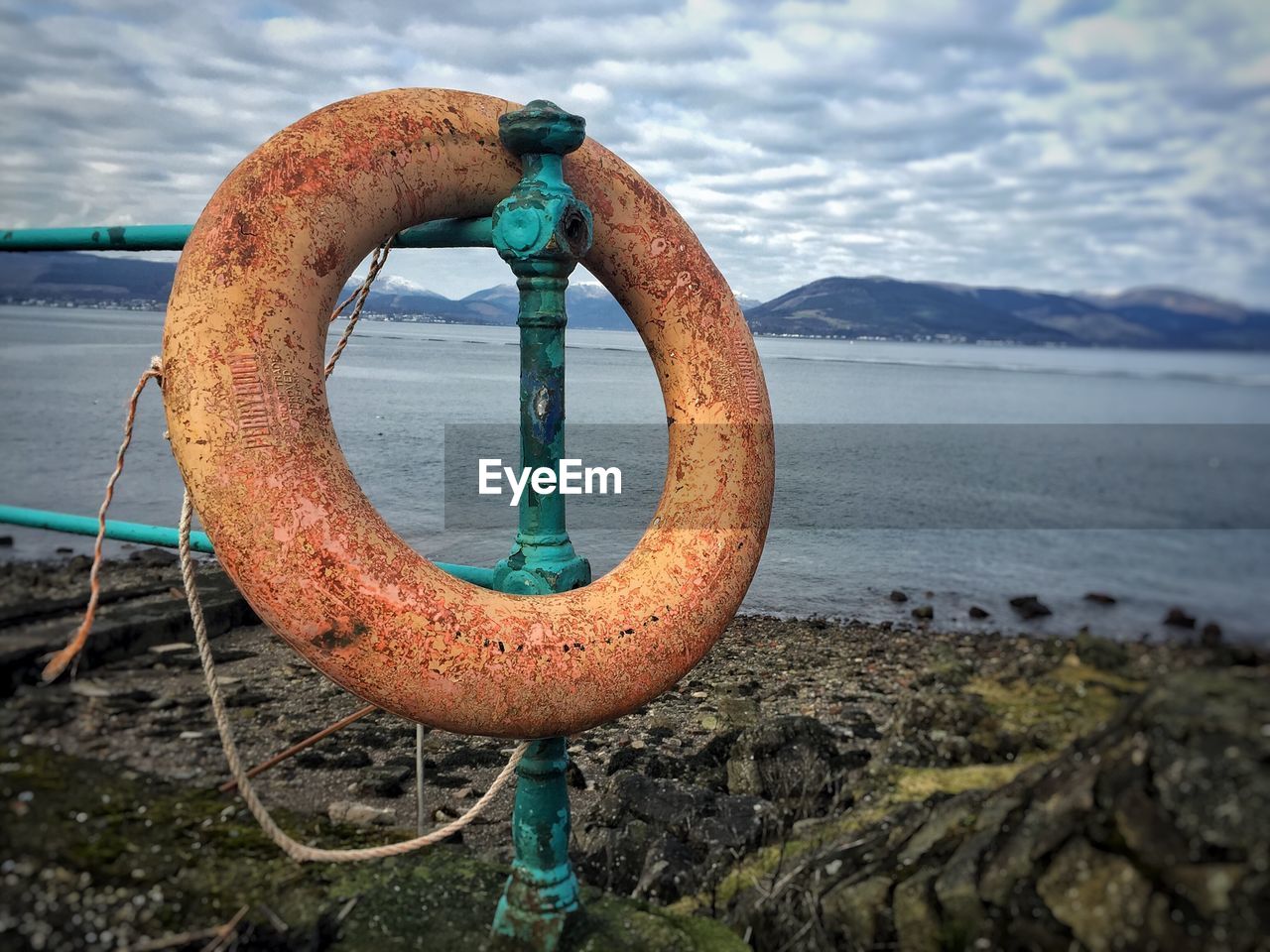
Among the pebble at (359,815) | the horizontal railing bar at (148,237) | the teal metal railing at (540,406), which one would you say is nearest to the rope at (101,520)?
the teal metal railing at (540,406)

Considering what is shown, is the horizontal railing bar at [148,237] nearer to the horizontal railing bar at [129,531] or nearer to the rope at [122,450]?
the rope at [122,450]

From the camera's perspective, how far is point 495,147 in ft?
5.52

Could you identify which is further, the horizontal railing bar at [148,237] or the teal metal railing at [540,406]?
the horizontal railing bar at [148,237]

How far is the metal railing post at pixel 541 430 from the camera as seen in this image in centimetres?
158

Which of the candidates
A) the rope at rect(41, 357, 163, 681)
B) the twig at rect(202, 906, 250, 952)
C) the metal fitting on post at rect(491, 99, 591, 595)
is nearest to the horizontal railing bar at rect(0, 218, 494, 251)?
the metal fitting on post at rect(491, 99, 591, 595)

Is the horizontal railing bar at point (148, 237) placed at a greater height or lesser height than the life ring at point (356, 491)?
greater

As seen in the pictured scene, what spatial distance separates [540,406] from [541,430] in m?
0.05

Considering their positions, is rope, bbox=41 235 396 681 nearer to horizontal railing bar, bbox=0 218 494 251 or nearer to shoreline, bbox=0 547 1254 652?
horizontal railing bar, bbox=0 218 494 251

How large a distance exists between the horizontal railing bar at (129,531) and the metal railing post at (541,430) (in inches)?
7.3

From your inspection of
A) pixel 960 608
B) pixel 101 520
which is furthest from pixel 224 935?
pixel 960 608

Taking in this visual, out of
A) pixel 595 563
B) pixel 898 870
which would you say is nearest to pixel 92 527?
pixel 898 870

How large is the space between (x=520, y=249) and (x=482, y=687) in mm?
757

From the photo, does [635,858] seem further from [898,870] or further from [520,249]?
[520,249]

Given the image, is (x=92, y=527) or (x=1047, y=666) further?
(x=1047, y=666)
